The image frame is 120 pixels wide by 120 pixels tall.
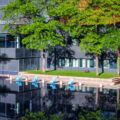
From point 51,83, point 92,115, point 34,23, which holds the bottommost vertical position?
point 92,115

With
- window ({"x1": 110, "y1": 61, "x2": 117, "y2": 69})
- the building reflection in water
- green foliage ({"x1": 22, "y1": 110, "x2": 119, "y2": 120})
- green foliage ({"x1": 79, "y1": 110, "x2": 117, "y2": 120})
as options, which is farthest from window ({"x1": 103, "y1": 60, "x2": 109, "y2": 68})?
green foliage ({"x1": 22, "y1": 110, "x2": 119, "y2": 120})

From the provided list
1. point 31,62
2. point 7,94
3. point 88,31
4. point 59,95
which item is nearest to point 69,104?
point 59,95

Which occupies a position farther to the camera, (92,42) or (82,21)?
(92,42)

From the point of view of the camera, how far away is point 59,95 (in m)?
35.9

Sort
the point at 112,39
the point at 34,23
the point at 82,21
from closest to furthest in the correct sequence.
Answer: the point at 112,39 < the point at 82,21 < the point at 34,23

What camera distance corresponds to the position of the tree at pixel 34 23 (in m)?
51.3

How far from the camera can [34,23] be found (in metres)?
51.5

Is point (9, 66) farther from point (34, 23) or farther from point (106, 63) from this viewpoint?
point (106, 63)

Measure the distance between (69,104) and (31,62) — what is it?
30.6m

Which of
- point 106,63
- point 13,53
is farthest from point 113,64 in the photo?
point 13,53

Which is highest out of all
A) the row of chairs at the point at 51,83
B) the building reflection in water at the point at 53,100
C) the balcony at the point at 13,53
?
the balcony at the point at 13,53

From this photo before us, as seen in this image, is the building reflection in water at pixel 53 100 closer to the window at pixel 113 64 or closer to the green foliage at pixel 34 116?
the green foliage at pixel 34 116

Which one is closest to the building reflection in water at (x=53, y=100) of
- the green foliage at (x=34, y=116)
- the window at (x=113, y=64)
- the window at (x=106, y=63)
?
the green foliage at (x=34, y=116)

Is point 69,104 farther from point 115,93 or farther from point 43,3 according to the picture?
point 43,3
